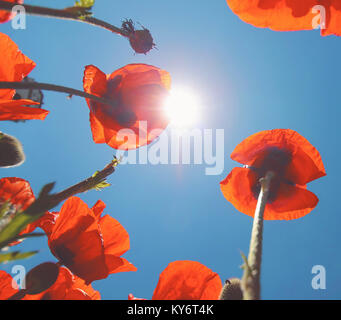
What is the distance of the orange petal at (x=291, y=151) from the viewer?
108 centimetres

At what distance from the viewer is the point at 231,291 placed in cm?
100

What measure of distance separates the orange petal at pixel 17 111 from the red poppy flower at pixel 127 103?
292mm

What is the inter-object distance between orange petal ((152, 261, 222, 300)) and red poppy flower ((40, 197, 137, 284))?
15 cm

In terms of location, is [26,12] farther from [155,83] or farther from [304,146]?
[304,146]

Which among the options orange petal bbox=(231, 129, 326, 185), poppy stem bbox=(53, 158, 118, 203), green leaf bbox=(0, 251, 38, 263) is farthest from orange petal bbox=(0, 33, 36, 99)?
orange petal bbox=(231, 129, 326, 185)

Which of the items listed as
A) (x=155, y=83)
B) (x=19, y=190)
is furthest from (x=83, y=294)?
(x=155, y=83)

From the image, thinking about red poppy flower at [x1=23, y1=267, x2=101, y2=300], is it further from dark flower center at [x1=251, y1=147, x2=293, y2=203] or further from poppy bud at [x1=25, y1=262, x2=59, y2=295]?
dark flower center at [x1=251, y1=147, x2=293, y2=203]

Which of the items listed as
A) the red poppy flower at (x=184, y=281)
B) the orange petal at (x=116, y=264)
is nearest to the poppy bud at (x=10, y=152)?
the orange petal at (x=116, y=264)

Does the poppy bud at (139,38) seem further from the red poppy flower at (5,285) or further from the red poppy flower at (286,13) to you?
the red poppy flower at (5,285)

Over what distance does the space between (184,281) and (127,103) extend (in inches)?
26.9

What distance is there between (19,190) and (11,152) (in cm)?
29

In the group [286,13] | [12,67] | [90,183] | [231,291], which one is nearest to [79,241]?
[90,183]

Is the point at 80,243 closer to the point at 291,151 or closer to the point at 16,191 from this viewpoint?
the point at 16,191
